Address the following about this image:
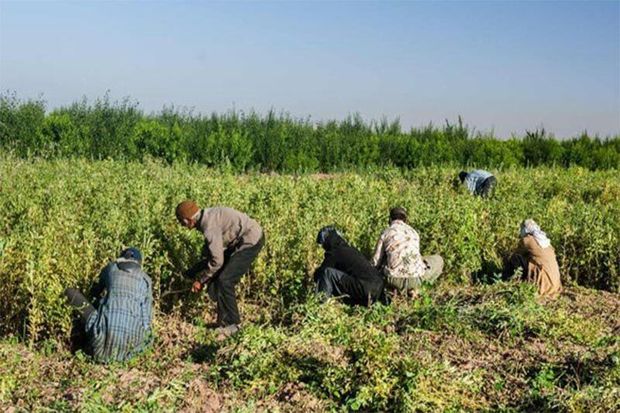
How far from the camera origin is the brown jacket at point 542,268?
884 centimetres

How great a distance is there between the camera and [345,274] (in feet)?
25.9

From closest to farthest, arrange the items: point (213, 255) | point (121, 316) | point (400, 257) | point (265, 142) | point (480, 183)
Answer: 1. point (121, 316)
2. point (213, 255)
3. point (400, 257)
4. point (480, 183)
5. point (265, 142)

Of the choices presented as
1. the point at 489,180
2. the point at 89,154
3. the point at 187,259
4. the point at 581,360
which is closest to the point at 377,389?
the point at 581,360

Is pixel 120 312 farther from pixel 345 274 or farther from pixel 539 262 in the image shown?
pixel 539 262

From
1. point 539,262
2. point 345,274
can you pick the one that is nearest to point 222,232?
point 345,274

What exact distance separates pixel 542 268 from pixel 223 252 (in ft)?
12.3

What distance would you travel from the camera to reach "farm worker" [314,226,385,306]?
786cm

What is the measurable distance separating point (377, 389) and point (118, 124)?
1820cm

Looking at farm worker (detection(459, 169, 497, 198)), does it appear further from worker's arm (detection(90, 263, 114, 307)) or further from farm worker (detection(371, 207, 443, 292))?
worker's arm (detection(90, 263, 114, 307))

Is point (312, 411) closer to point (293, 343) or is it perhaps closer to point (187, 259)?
point (293, 343)

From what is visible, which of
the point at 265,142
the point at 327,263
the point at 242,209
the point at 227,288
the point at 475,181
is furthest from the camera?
the point at 265,142

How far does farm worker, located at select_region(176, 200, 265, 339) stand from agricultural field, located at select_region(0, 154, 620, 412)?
314 mm

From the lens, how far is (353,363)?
18.9 feet

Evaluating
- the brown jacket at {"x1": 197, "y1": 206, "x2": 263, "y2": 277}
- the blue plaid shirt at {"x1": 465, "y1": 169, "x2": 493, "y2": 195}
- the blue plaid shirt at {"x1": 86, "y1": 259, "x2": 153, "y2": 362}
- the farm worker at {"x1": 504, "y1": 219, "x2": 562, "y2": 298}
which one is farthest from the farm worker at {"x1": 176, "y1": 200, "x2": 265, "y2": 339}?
the blue plaid shirt at {"x1": 465, "y1": 169, "x2": 493, "y2": 195}
